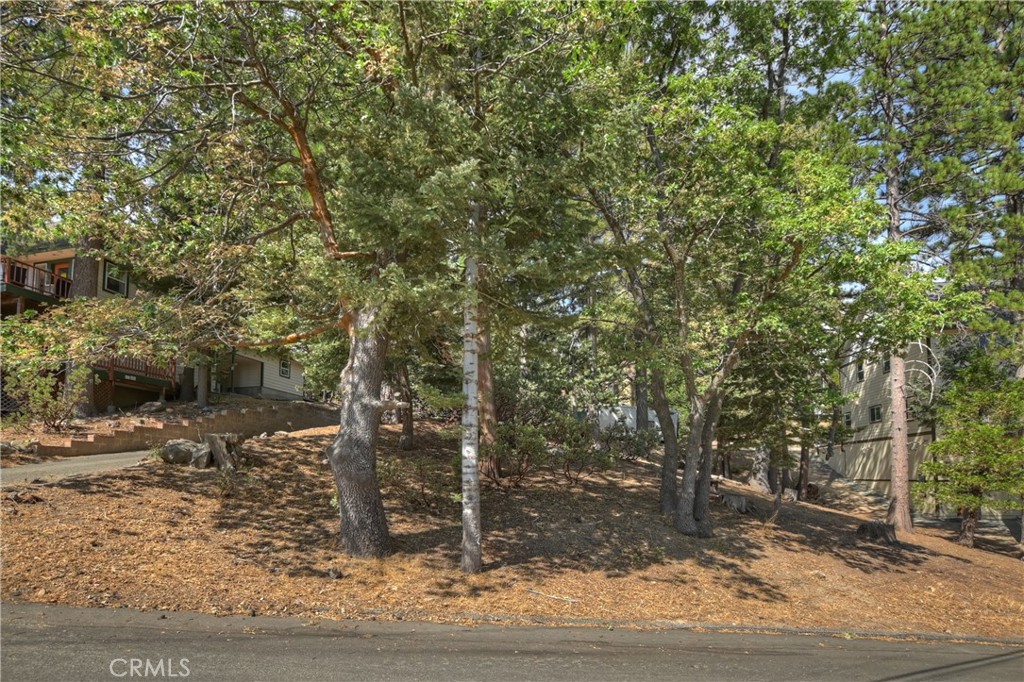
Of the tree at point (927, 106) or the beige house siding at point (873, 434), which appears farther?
the beige house siding at point (873, 434)

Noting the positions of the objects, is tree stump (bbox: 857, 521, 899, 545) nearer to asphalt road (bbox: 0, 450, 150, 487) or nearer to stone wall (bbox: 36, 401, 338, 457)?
A: stone wall (bbox: 36, 401, 338, 457)

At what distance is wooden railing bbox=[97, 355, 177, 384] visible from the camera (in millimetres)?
20750

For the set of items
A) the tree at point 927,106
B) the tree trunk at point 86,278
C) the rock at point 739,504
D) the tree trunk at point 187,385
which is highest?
the tree at point 927,106

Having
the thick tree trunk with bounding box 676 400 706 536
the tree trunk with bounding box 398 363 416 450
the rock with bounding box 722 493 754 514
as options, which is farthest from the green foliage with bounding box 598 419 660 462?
the thick tree trunk with bounding box 676 400 706 536

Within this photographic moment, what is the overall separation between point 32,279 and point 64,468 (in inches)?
511

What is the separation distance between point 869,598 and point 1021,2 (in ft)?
50.2

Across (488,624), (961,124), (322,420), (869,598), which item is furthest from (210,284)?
(961,124)

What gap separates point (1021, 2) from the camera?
15391mm

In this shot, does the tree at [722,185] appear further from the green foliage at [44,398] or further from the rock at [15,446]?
the rock at [15,446]

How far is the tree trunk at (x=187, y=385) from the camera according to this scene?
2373 centimetres

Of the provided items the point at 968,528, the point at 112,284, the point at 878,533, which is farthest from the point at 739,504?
the point at 112,284

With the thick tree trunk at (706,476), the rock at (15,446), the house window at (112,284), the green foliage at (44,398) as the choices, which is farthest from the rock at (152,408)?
the thick tree trunk at (706,476)

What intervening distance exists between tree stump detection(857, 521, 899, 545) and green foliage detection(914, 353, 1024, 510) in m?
1.36

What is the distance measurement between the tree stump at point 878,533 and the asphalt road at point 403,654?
660 centimetres
